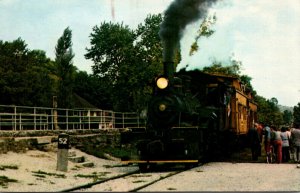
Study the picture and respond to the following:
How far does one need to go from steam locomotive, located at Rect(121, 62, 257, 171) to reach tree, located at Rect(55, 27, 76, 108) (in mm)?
25662

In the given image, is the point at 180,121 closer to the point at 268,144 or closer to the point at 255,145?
the point at 268,144

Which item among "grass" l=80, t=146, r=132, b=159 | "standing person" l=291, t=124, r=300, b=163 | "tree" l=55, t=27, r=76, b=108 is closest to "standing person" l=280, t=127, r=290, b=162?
"standing person" l=291, t=124, r=300, b=163

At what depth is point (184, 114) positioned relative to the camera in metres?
15.8

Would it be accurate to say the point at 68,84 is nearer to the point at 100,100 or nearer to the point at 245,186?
the point at 100,100

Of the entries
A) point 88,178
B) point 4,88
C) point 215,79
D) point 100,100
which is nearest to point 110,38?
point 100,100

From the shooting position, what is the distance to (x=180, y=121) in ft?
51.6

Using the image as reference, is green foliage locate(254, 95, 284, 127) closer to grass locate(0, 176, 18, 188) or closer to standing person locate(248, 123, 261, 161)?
standing person locate(248, 123, 261, 161)

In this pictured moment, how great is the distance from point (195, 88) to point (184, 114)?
8.25 feet

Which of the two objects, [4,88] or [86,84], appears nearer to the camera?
[4,88]

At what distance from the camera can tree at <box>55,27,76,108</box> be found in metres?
42.3

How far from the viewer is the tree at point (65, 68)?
42312 millimetres

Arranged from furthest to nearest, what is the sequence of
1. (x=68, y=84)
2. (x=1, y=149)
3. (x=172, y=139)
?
(x=68, y=84)
(x=1, y=149)
(x=172, y=139)

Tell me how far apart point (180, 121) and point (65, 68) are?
30.1m

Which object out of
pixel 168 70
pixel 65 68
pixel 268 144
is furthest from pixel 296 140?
pixel 65 68
